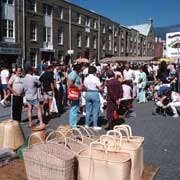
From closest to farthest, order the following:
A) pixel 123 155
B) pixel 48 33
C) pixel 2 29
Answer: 1. pixel 123 155
2. pixel 2 29
3. pixel 48 33

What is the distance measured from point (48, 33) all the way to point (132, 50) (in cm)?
3275

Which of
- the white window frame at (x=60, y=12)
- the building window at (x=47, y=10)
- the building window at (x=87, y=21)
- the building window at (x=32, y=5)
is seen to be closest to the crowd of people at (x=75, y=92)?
the building window at (x=32, y=5)

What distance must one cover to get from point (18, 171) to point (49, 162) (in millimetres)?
1189

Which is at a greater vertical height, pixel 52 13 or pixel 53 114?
pixel 52 13

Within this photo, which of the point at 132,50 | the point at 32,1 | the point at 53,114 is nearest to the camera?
the point at 53,114

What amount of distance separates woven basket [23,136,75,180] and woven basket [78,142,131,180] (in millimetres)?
163

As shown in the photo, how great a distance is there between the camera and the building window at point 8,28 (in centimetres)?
2956

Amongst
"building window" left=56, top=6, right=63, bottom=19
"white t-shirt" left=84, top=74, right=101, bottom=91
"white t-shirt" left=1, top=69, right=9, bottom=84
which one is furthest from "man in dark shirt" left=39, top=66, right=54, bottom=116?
"building window" left=56, top=6, right=63, bottom=19

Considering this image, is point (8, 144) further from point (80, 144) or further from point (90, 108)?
point (90, 108)

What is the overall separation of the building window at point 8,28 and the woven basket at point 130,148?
85.3 ft

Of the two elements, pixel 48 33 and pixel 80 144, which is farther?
pixel 48 33

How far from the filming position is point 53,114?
12.2m

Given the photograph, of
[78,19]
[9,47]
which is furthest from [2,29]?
[78,19]

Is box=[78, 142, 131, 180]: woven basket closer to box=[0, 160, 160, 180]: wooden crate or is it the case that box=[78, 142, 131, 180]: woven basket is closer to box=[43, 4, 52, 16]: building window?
box=[0, 160, 160, 180]: wooden crate
